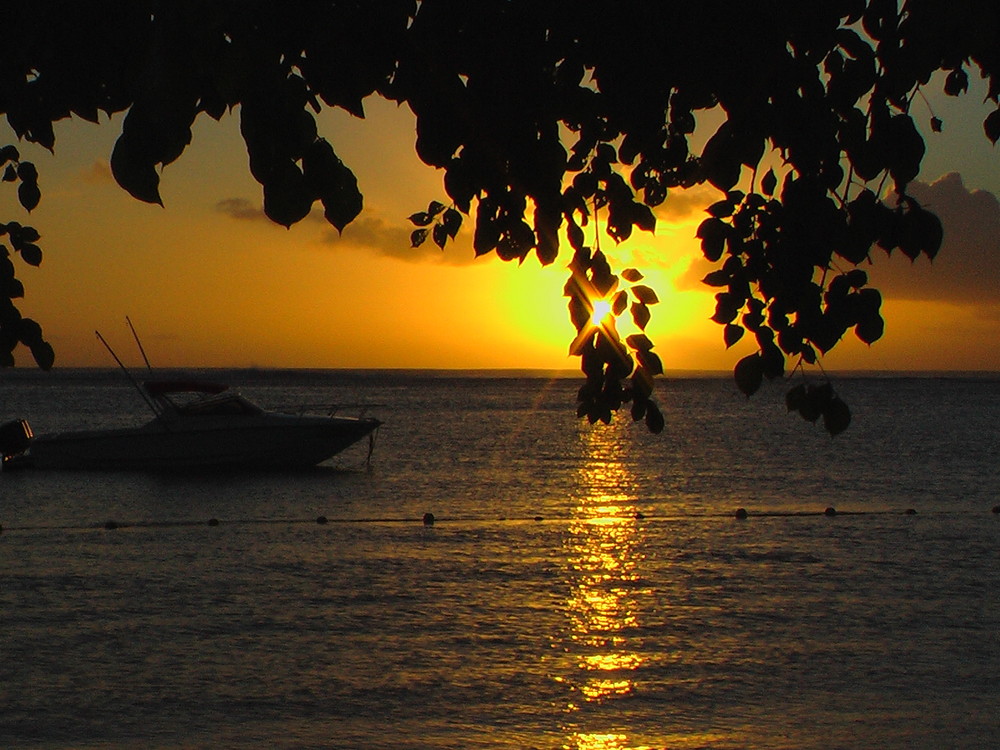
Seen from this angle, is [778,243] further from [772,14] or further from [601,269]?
[772,14]

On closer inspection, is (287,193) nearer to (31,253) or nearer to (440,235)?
(440,235)

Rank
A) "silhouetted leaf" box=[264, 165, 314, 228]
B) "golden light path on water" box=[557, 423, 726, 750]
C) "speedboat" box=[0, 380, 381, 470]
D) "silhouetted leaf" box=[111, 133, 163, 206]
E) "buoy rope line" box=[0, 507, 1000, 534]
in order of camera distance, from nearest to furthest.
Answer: "silhouetted leaf" box=[111, 133, 163, 206] < "silhouetted leaf" box=[264, 165, 314, 228] < "golden light path on water" box=[557, 423, 726, 750] < "buoy rope line" box=[0, 507, 1000, 534] < "speedboat" box=[0, 380, 381, 470]

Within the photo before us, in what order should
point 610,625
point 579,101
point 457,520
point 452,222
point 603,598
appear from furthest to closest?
point 457,520, point 603,598, point 610,625, point 452,222, point 579,101

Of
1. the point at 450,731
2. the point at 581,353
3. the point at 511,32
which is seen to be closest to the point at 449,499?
the point at 450,731

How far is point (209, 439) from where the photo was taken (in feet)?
104

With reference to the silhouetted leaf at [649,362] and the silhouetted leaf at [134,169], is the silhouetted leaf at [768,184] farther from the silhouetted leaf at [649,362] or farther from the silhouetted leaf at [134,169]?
the silhouetted leaf at [134,169]

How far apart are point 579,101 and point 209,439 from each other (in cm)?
2956

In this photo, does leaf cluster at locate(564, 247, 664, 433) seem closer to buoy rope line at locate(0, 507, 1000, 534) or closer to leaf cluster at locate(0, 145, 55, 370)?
leaf cluster at locate(0, 145, 55, 370)

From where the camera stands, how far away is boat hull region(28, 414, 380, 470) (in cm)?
3189

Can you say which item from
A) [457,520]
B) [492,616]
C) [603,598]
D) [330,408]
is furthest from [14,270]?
[330,408]

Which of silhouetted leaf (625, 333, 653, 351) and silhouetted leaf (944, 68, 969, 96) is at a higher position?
silhouetted leaf (944, 68, 969, 96)

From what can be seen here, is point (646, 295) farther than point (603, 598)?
No

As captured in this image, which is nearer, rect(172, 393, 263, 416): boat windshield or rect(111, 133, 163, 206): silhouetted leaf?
rect(111, 133, 163, 206): silhouetted leaf

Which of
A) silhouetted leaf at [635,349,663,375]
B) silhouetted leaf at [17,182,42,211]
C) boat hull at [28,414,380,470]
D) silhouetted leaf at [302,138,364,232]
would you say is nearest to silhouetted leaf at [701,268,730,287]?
silhouetted leaf at [635,349,663,375]
